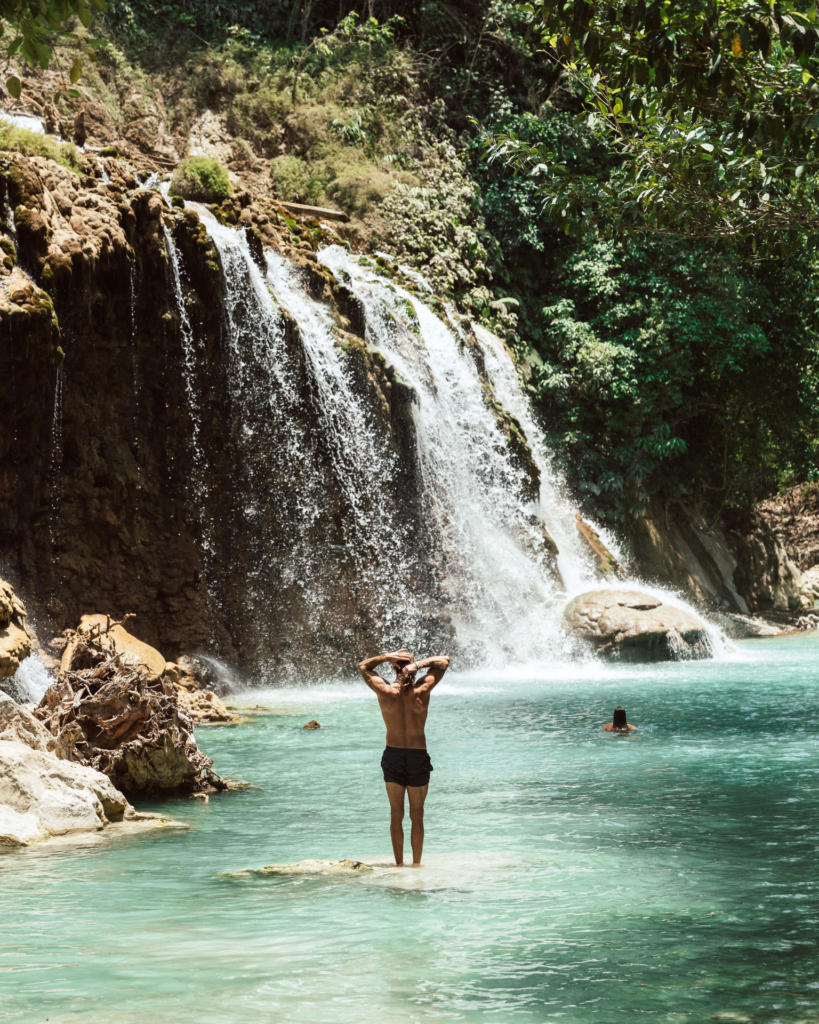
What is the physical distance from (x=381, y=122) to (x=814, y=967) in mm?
25429

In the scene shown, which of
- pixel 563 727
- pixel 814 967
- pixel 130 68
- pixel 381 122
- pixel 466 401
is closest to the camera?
pixel 814 967

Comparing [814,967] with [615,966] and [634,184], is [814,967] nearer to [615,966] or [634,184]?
[615,966]

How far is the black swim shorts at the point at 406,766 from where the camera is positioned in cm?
719

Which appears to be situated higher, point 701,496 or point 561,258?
point 561,258

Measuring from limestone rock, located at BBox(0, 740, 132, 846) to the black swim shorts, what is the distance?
8.21 ft

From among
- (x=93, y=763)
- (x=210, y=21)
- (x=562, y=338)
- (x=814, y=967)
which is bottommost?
(x=814, y=967)

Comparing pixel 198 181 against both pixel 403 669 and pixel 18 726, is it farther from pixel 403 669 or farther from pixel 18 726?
pixel 403 669

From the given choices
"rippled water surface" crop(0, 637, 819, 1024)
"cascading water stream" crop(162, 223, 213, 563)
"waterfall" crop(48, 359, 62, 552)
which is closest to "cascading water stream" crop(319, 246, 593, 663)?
"cascading water stream" crop(162, 223, 213, 563)

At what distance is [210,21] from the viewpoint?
90.9 ft

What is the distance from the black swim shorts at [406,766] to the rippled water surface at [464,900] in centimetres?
57

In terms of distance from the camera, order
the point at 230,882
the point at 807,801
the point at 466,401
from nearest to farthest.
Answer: the point at 230,882 → the point at 807,801 → the point at 466,401

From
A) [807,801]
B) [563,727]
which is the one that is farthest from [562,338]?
[807,801]

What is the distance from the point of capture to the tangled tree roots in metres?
9.51

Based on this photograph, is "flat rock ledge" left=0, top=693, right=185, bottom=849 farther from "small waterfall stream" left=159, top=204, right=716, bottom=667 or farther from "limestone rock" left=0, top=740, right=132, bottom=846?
"small waterfall stream" left=159, top=204, right=716, bottom=667
